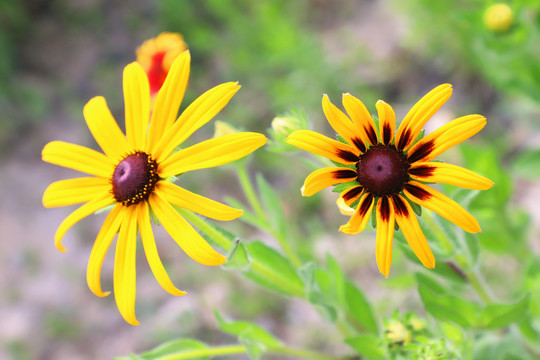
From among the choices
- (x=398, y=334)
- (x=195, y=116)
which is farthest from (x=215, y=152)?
(x=398, y=334)

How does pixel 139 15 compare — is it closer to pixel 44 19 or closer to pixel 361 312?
pixel 44 19

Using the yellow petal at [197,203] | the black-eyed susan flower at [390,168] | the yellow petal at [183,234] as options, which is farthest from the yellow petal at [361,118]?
the yellow petal at [183,234]

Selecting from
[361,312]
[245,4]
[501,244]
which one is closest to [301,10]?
[245,4]

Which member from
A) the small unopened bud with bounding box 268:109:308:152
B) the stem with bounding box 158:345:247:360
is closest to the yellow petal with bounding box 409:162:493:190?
the small unopened bud with bounding box 268:109:308:152

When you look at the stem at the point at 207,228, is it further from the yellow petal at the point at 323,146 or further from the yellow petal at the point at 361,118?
the yellow petal at the point at 361,118

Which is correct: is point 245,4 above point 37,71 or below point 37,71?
below

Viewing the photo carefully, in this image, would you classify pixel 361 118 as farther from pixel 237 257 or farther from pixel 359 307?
pixel 359 307
